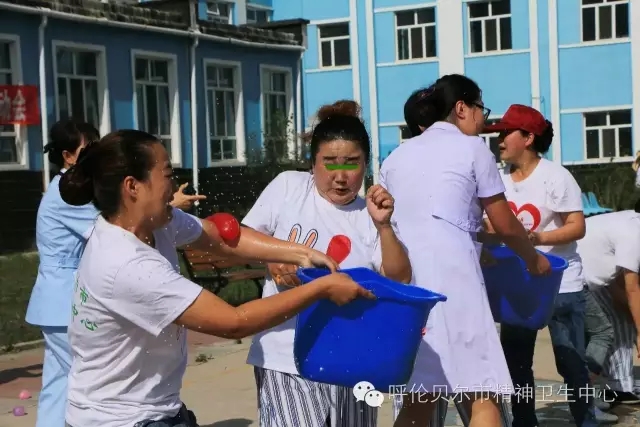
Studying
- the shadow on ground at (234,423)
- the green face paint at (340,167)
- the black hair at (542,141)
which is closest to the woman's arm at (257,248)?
the green face paint at (340,167)

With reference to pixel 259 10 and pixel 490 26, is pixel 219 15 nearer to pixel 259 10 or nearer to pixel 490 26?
pixel 259 10

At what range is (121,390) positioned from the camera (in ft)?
10.2

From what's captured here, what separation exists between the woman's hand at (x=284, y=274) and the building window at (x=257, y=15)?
32.8 m

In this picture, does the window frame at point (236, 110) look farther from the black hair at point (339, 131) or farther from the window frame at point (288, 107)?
the black hair at point (339, 131)

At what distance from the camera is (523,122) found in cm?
565

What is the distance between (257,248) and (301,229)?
0.81 ft

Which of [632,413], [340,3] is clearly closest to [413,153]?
[632,413]

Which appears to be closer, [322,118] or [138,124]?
[322,118]

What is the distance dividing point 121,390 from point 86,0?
17943 mm

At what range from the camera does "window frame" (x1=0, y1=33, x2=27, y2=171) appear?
61.4 feet

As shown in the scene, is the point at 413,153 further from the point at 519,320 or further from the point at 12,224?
the point at 12,224

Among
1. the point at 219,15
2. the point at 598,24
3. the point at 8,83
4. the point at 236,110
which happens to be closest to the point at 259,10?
the point at 219,15

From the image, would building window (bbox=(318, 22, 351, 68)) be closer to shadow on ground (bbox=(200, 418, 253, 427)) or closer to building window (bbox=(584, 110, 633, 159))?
building window (bbox=(584, 110, 633, 159))

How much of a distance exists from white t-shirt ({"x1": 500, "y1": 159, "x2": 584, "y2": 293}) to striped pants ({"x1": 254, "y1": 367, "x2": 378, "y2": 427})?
1983mm
